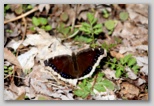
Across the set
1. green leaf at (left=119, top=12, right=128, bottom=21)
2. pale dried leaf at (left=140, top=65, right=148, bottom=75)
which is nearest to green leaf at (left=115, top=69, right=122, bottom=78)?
pale dried leaf at (left=140, top=65, right=148, bottom=75)

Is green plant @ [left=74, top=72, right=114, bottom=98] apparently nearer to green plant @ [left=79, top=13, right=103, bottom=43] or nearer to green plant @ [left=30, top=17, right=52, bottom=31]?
green plant @ [left=79, top=13, right=103, bottom=43]

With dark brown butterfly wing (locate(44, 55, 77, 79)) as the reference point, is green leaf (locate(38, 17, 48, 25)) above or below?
above

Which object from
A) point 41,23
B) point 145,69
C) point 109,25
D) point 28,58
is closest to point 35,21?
point 41,23

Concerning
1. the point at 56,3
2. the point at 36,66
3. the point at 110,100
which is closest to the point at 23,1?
the point at 56,3

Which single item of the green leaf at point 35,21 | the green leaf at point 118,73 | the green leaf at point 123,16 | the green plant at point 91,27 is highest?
the green leaf at point 123,16

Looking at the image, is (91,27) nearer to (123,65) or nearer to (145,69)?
(123,65)

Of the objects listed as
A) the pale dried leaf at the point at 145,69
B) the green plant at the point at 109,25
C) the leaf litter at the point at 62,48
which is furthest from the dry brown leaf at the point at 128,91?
the green plant at the point at 109,25

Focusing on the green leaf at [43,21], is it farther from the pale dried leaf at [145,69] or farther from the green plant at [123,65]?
the pale dried leaf at [145,69]
